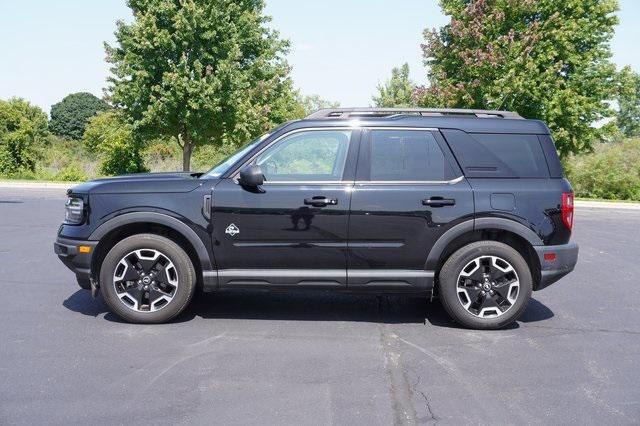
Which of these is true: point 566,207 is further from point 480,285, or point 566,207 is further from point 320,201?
point 320,201

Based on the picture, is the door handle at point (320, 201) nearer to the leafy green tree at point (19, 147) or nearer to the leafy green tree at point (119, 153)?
the leafy green tree at point (119, 153)

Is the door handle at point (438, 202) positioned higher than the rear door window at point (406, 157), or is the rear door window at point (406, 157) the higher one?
the rear door window at point (406, 157)

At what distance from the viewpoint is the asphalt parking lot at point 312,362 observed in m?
3.55

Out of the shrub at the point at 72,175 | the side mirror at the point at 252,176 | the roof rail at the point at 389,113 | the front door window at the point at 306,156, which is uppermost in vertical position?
the roof rail at the point at 389,113

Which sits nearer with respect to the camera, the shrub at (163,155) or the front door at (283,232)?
the front door at (283,232)

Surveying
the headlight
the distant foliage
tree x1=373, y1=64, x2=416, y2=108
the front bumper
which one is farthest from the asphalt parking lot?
tree x1=373, y1=64, x2=416, y2=108

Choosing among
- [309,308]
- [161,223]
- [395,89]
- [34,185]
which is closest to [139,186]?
[161,223]

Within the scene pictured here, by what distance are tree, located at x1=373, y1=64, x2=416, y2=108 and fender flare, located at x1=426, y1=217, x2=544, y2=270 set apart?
37.2 metres

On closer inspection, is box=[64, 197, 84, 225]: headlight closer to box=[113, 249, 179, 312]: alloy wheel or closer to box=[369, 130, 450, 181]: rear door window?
box=[113, 249, 179, 312]: alloy wheel

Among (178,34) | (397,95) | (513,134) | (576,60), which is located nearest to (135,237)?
(513,134)

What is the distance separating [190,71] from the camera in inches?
939

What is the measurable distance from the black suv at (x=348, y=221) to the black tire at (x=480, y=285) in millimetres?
10

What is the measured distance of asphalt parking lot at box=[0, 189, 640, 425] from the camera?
355 centimetres

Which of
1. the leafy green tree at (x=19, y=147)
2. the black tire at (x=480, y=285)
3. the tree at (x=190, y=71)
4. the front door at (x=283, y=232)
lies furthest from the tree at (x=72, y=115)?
the black tire at (x=480, y=285)
